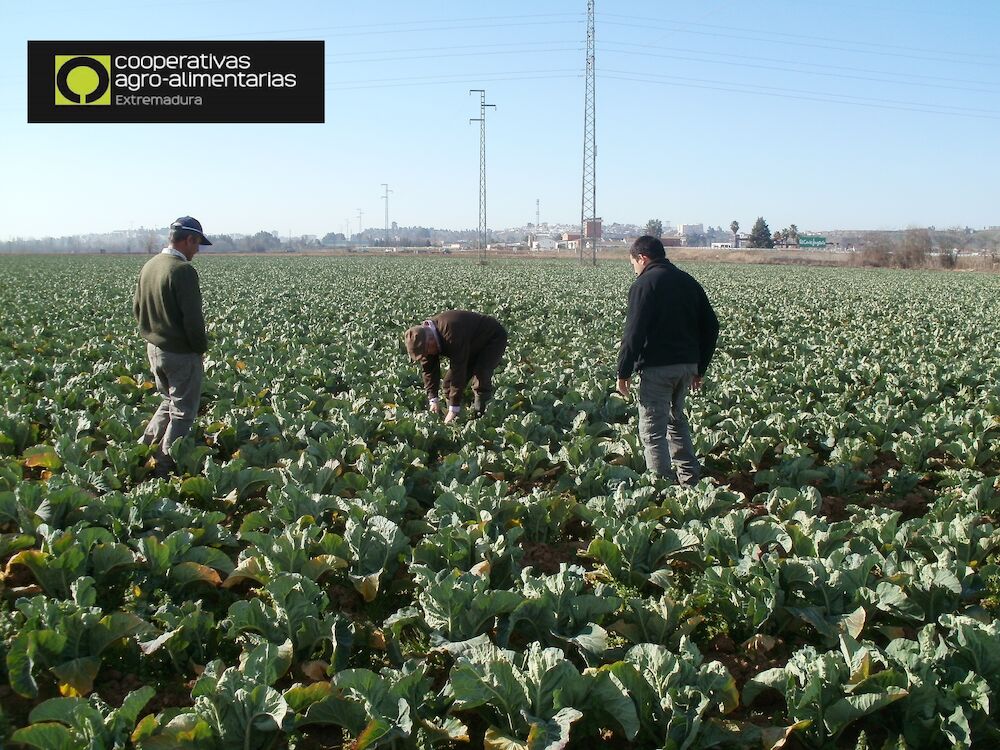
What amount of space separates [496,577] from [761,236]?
122122 mm

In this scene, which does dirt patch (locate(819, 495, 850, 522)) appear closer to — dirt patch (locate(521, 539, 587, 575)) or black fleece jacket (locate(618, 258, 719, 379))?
black fleece jacket (locate(618, 258, 719, 379))

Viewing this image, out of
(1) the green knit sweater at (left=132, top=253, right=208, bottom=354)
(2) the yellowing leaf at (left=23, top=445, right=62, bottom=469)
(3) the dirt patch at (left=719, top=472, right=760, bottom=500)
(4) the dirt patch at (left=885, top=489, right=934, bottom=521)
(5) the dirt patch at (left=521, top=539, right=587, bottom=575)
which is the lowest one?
(5) the dirt patch at (left=521, top=539, right=587, bottom=575)

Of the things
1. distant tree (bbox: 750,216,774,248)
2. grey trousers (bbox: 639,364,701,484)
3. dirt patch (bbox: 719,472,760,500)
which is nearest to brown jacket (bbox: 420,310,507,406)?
grey trousers (bbox: 639,364,701,484)

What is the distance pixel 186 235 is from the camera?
Answer: 6551mm

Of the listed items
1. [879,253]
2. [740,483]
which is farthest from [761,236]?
[740,483]

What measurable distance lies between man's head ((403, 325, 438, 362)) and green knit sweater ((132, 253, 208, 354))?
77.1 inches

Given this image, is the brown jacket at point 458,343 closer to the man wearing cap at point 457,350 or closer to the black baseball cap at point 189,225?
the man wearing cap at point 457,350

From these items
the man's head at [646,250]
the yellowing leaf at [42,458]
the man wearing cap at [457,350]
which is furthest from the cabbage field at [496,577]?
the man's head at [646,250]

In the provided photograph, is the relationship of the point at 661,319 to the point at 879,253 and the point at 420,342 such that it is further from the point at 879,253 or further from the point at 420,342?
→ the point at 879,253

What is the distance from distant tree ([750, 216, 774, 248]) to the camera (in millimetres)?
115500

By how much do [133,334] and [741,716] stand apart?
545 inches

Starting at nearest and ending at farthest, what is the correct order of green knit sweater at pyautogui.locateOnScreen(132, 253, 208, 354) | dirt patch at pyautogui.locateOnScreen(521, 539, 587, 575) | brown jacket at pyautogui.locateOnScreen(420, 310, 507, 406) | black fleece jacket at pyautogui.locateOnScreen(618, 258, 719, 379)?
1. dirt patch at pyautogui.locateOnScreen(521, 539, 587, 575)
2. black fleece jacket at pyautogui.locateOnScreen(618, 258, 719, 379)
3. green knit sweater at pyautogui.locateOnScreen(132, 253, 208, 354)
4. brown jacket at pyautogui.locateOnScreen(420, 310, 507, 406)

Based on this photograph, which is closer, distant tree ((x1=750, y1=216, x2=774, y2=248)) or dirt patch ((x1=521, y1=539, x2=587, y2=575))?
dirt patch ((x1=521, y1=539, x2=587, y2=575))

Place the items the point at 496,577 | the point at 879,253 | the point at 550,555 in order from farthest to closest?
the point at 879,253
the point at 550,555
the point at 496,577
